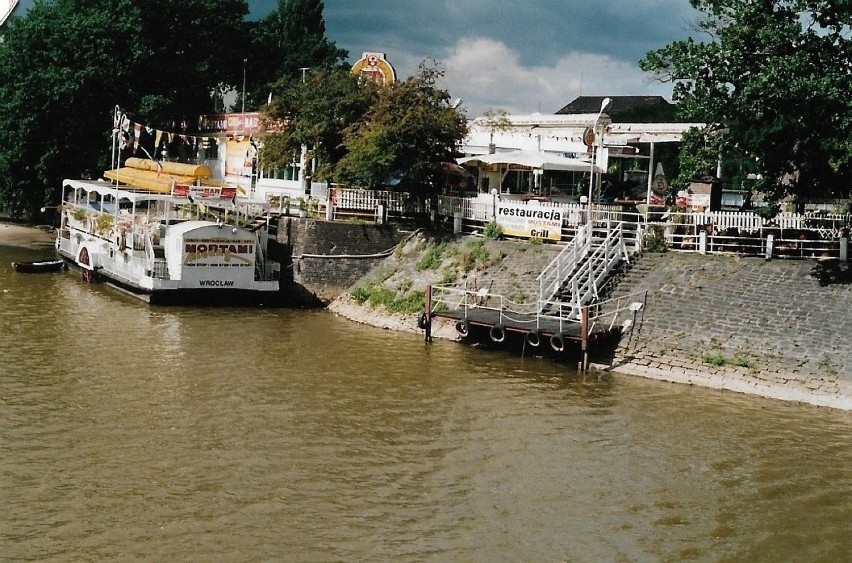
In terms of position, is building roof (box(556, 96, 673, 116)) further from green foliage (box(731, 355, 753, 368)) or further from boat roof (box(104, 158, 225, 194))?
green foliage (box(731, 355, 753, 368))

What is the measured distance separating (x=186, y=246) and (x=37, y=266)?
1009 centimetres

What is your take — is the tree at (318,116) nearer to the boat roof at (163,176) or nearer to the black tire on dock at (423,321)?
the boat roof at (163,176)

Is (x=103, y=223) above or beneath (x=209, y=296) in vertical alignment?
above

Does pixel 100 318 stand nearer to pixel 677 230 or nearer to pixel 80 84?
pixel 677 230

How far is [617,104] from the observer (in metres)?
66.9

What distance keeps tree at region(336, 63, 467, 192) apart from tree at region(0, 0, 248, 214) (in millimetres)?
18586

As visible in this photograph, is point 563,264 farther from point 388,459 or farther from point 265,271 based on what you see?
point 388,459

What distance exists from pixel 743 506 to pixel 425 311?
13348mm

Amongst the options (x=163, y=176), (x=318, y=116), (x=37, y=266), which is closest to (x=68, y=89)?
(x=37, y=266)

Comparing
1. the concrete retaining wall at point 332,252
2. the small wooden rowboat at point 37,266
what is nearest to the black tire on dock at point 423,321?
the concrete retaining wall at point 332,252

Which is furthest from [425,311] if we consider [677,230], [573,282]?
[677,230]

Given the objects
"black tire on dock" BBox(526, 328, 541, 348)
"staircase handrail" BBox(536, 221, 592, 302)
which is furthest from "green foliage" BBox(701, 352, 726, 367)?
"staircase handrail" BBox(536, 221, 592, 302)

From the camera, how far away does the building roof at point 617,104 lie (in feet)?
210

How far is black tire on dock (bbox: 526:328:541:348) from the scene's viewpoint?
24.3 meters
